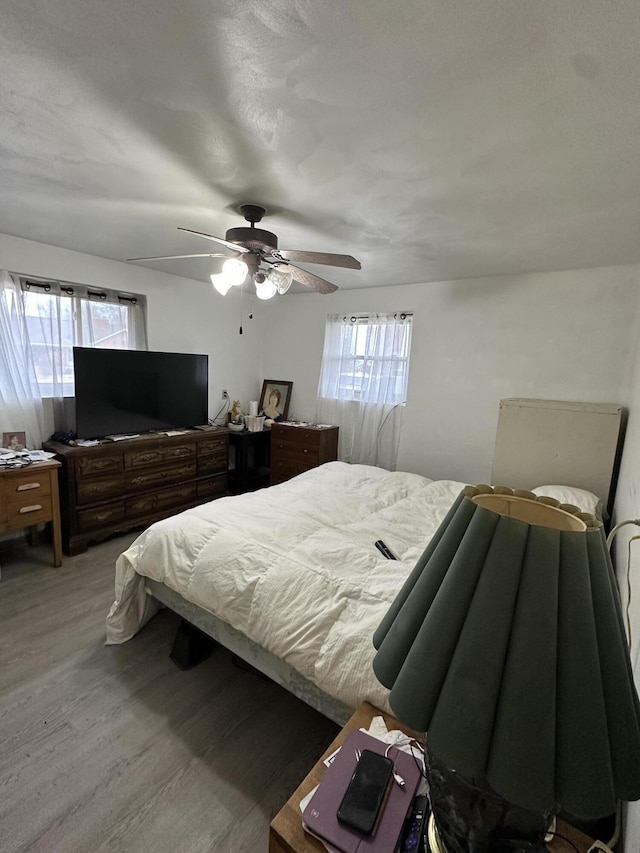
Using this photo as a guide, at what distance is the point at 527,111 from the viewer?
1182 mm

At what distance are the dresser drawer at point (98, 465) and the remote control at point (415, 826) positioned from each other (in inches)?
116

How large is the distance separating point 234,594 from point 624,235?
2.82 metres

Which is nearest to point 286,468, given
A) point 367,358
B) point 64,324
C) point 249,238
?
point 367,358

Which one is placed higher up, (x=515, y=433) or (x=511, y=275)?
(x=511, y=275)

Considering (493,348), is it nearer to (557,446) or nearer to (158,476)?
(557,446)

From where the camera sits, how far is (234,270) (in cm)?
197

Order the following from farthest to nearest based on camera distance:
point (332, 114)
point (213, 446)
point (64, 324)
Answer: point (213, 446)
point (64, 324)
point (332, 114)

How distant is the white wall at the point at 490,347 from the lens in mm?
2816

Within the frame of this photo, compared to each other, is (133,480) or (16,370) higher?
(16,370)

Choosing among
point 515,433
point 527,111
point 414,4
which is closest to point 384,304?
point 515,433

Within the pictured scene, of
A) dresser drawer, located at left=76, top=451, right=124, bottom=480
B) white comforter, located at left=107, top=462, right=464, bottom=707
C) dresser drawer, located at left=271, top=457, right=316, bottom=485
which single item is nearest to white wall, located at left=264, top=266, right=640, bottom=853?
dresser drawer, located at left=271, top=457, right=316, bottom=485

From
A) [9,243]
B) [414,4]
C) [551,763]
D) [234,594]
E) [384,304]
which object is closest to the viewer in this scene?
[551,763]

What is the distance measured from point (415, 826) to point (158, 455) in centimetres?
315

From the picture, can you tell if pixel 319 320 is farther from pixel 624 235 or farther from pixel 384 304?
pixel 624 235
